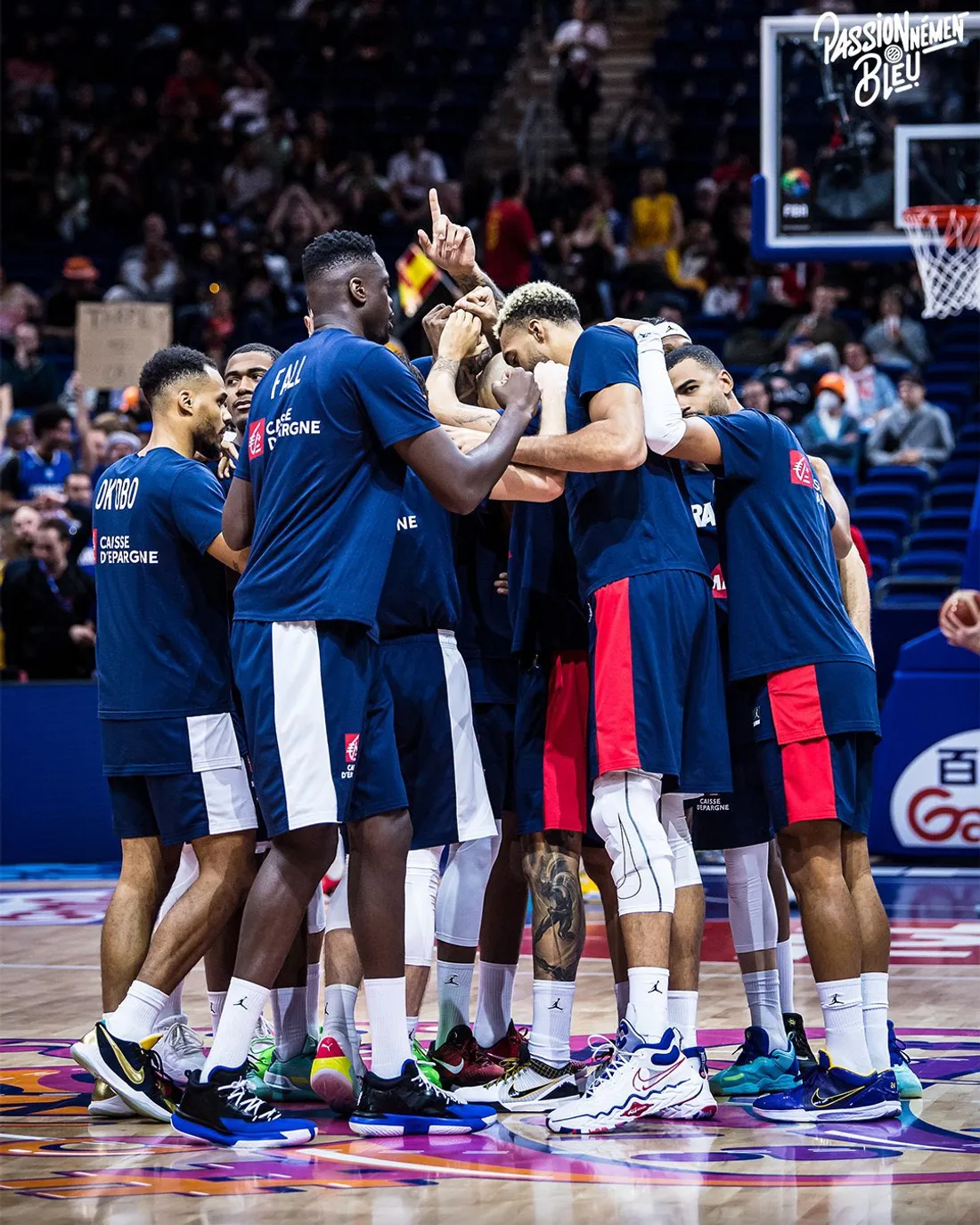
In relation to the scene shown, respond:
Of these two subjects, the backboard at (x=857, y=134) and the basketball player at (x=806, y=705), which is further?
the backboard at (x=857, y=134)

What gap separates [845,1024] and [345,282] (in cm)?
241

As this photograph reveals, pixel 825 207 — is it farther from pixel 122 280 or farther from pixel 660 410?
pixel 122 280

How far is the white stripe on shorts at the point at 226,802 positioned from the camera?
5.22 m

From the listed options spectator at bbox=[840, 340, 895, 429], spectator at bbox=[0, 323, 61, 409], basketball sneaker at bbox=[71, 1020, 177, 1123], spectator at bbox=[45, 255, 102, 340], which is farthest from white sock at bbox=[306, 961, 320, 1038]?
spectator at bbox=[45, 255, 102, 340]

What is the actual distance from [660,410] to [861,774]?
1170 millimetres

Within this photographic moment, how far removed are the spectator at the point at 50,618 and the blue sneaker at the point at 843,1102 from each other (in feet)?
23.2

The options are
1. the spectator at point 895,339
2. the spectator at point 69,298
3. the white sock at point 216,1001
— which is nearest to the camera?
the white sock at point 216,1001

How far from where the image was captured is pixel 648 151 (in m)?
18.6

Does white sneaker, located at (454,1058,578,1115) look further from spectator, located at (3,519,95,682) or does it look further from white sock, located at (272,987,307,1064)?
→ spectator, located at (3,519,95,682)

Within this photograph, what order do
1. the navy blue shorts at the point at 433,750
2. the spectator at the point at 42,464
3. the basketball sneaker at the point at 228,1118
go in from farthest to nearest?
the spectator at the point at 42,464
the navy blue shorts at the point at 433,750
the basketball sneaker at the point at 228,1118

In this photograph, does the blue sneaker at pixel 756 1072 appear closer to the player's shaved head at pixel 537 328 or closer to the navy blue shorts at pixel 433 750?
the navy blue shorts at pixel 433 750

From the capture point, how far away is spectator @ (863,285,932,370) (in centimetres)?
1482

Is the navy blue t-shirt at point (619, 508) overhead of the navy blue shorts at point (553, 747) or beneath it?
overhead

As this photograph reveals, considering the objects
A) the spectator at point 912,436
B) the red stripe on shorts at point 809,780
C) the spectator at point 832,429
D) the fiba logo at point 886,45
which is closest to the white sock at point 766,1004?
the red stripe on shorts at point 809,780
